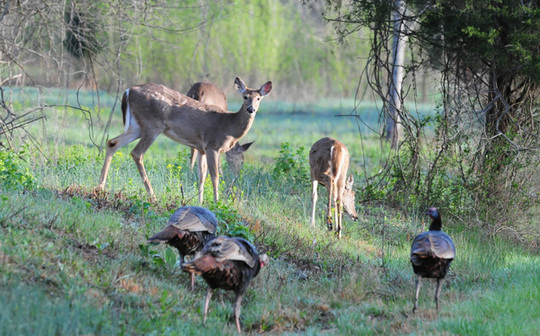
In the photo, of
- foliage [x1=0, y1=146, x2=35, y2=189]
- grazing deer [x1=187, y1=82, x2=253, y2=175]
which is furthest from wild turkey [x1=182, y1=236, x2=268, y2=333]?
grazing deer [x1=187, y1=82, x2=253, y2=175]

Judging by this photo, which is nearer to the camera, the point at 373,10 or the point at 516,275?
the point at 516,275

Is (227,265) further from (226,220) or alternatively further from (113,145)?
(113,145)

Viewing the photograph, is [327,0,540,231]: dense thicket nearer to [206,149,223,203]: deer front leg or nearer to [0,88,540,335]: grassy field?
[0,88,540,335]: grassy field

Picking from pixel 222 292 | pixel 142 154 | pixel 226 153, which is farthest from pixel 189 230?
pixel 226 153

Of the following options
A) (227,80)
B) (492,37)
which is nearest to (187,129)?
(492,37)

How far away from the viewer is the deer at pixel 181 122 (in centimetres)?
1040

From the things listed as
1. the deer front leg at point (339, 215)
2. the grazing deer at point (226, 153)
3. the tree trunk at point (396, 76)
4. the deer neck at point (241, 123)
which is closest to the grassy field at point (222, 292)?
the deer front leg at point (339, 215)

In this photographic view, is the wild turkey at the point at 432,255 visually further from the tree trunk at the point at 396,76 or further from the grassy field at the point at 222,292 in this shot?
the tree trunk at the point at 396,76

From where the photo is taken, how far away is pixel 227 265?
6.03 m

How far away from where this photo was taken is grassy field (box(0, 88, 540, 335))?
561 centimetres

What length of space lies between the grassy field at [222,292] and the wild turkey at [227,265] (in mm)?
337

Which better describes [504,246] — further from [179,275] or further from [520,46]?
[179,275]

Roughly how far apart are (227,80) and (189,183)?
17.9 m

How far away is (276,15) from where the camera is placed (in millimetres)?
33188
